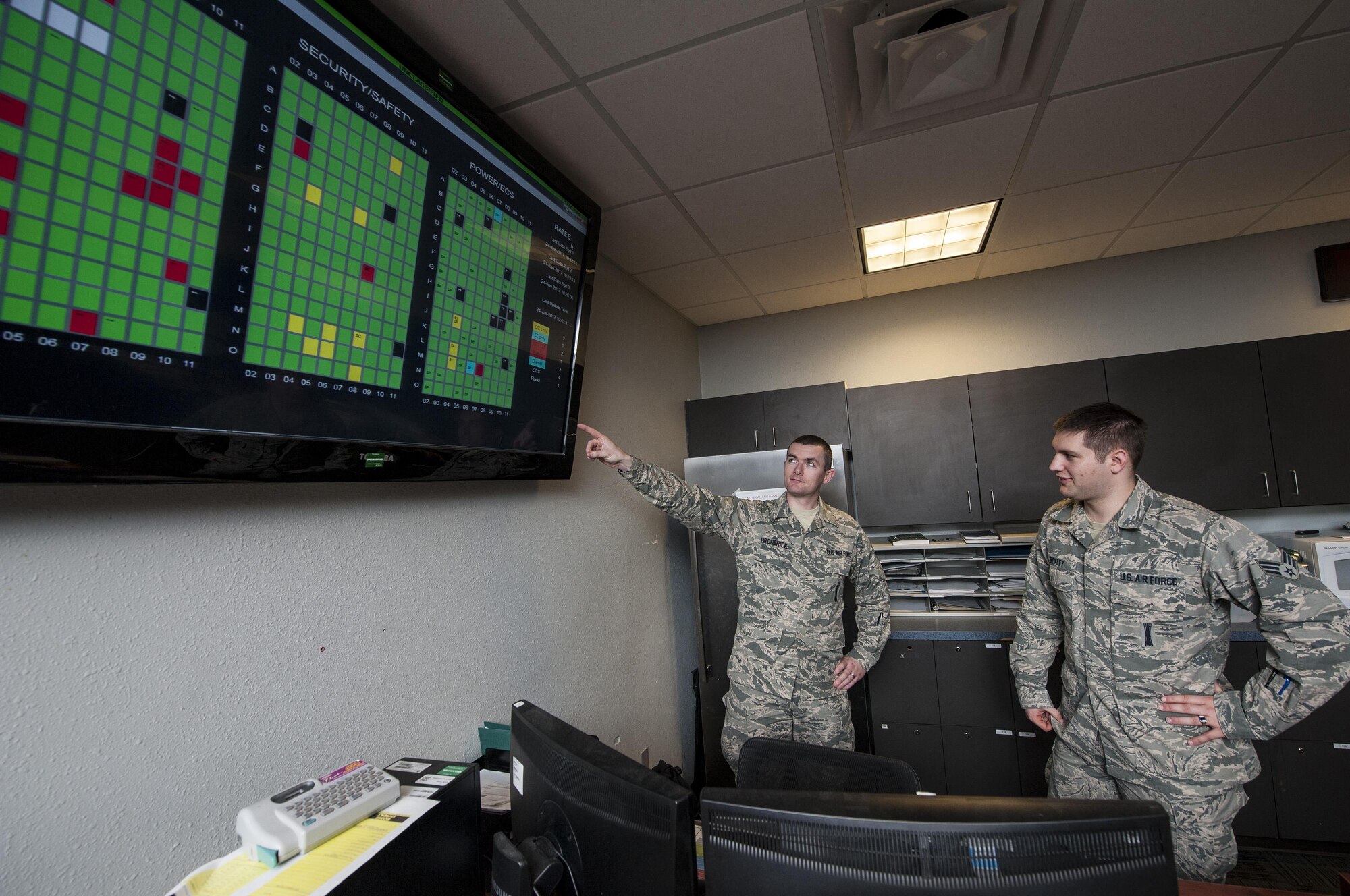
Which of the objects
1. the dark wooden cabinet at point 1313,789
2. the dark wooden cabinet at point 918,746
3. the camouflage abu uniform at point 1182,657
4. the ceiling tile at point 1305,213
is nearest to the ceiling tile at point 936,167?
the camouflage abu uniform at point 1182,657

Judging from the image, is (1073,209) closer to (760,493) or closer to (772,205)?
(772,205)

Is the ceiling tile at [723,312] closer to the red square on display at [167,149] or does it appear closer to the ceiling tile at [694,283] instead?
the ceiling tile at [694,283]

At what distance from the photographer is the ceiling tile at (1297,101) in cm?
154

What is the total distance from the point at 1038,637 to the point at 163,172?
2.48m

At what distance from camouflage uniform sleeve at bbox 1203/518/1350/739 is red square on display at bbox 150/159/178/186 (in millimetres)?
2349

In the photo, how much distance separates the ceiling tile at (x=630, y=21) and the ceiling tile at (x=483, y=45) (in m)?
0.07

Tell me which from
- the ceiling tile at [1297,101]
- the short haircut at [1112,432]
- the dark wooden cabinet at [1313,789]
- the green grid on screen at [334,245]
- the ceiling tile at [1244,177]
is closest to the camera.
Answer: the green grid on screen at [334,245]

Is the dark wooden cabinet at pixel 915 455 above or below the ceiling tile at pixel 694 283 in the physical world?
below

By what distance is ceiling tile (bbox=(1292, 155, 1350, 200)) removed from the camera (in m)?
2.22

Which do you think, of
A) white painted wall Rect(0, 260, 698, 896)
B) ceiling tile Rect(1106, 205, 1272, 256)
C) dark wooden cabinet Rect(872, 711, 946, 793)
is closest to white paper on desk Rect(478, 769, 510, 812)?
white painted wall Rect(0, 260, 698, 896)

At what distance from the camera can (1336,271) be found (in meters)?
2.80

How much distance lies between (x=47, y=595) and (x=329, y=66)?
3.05ft

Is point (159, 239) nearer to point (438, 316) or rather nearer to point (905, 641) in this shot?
point (438, 316)

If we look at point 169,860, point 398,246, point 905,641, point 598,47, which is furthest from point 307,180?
point 905,641
